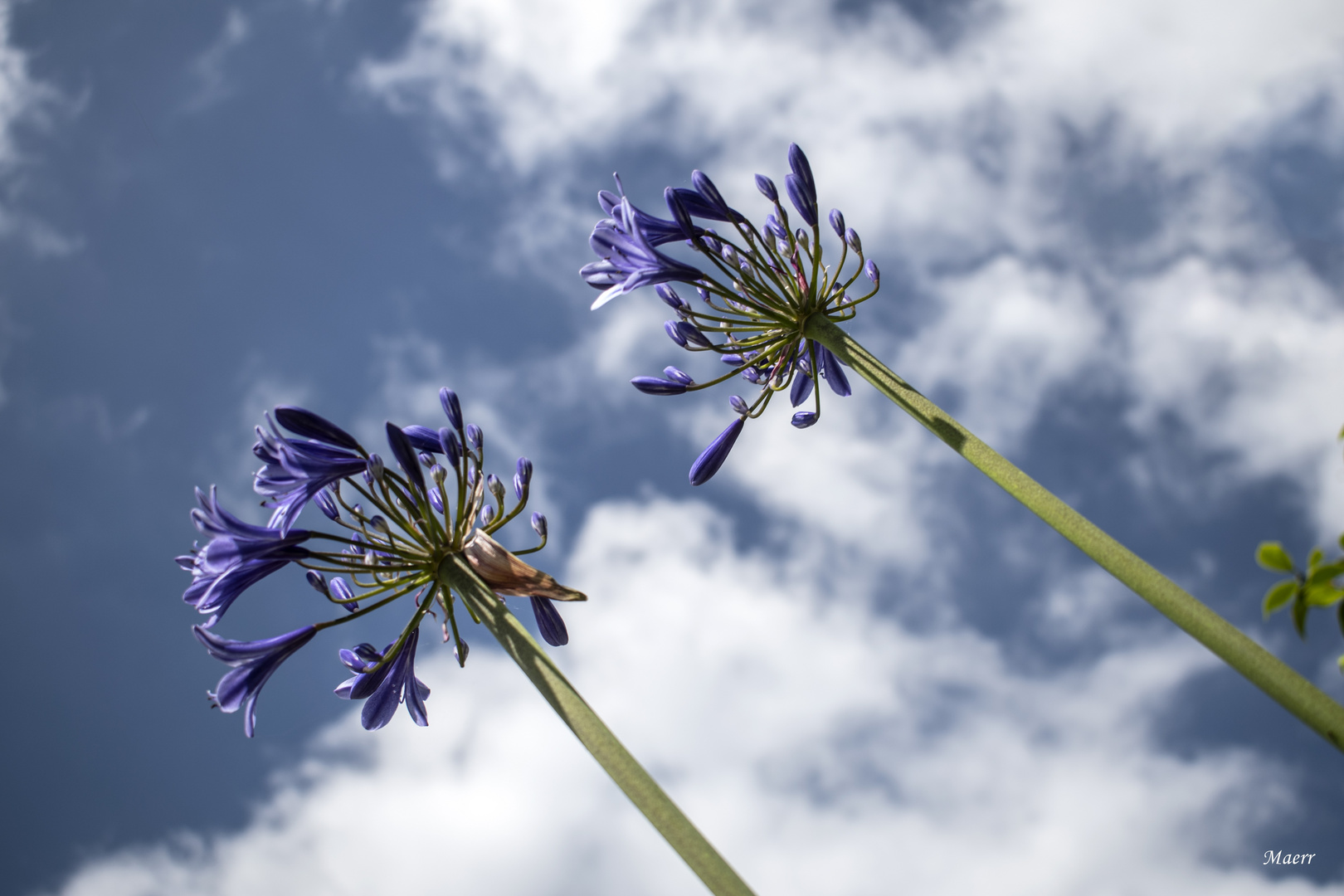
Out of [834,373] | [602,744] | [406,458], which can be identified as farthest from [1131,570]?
[406,458]

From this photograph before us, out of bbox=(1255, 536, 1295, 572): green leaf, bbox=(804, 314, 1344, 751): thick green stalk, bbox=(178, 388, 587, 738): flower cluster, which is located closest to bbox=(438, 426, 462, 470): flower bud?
bbox=(178, 388, 587, 738): flower cluster

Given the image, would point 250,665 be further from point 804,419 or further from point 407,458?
point 804,419

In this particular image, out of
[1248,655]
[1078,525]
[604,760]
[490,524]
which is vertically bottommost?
[1248,655]

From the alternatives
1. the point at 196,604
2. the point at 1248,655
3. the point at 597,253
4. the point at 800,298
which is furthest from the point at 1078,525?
the point at 196,604

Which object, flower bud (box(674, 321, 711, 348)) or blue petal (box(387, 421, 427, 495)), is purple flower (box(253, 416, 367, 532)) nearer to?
blue petal (box(387, 421, 427, 495))

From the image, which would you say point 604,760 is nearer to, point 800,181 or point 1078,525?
point 1078,525
